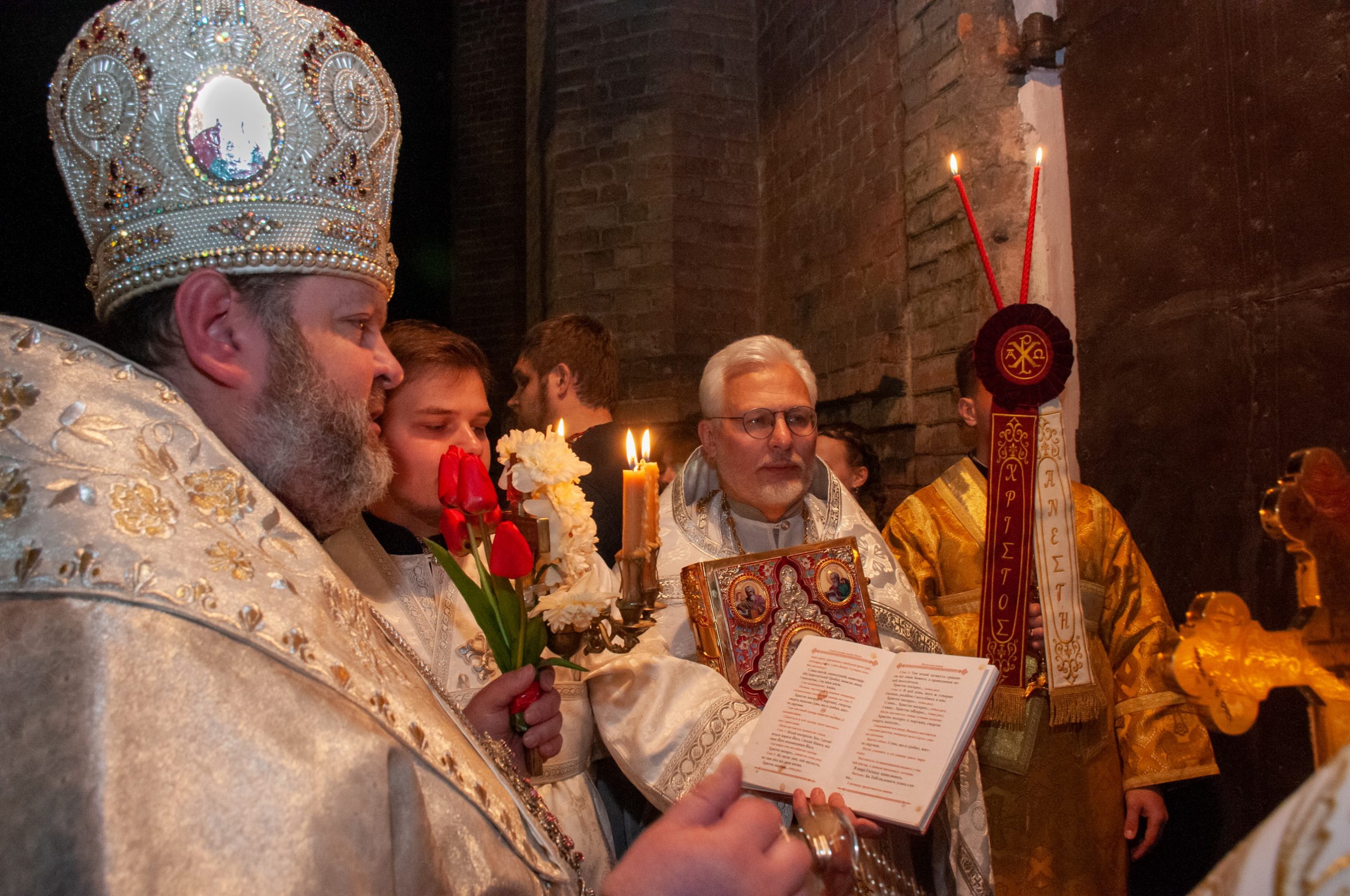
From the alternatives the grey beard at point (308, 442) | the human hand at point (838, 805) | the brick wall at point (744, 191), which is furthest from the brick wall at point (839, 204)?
the grey beard at point (308, 442)

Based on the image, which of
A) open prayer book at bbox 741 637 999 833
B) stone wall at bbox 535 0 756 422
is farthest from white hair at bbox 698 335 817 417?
stone wall at bbox 535 0 756 422

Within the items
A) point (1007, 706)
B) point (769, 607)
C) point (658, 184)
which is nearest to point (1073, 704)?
point (1007, 706)

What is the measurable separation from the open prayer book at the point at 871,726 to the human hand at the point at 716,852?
0.70 meters

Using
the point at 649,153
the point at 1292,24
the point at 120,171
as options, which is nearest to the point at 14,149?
the point at 649,153

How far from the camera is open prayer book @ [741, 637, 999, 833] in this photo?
5.89 ft

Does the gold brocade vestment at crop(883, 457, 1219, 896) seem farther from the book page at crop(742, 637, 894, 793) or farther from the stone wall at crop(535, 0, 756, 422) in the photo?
the stone wall at crop(535, 0, 756, 422)

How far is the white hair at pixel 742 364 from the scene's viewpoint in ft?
9.55

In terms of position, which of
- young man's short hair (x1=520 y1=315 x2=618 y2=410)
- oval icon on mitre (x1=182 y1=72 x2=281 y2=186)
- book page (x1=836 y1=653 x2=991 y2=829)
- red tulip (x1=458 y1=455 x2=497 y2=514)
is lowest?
book page (x1=836 y1=653 x2=991 y2=829)

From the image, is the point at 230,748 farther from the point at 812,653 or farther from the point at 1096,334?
the point at 1096,334

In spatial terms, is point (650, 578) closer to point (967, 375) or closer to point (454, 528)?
point (454, 528)

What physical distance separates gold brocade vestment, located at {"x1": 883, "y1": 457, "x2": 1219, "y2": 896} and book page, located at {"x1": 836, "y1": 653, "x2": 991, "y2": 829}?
108 centimetres

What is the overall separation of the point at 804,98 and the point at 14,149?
497cm

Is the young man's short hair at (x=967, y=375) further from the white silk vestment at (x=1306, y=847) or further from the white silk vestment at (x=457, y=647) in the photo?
the white silk vestment at (x=1306, y=847)

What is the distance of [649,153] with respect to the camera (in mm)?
6770
